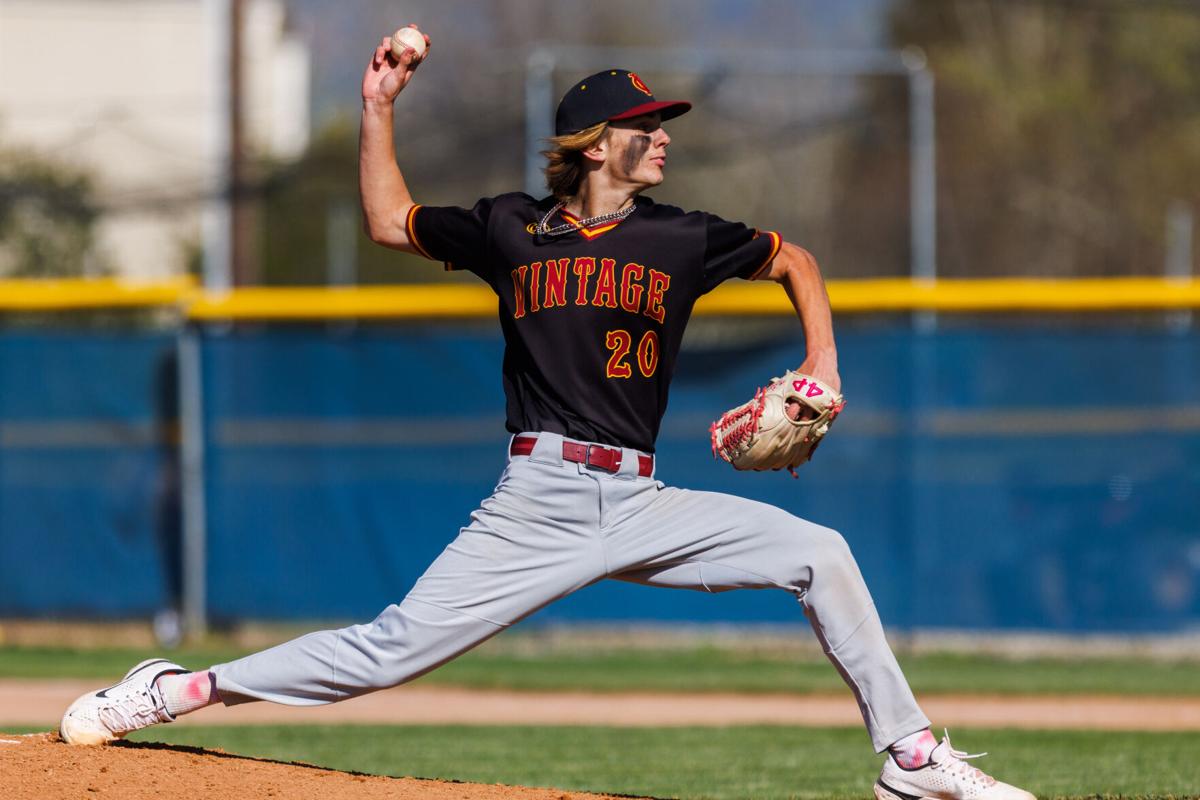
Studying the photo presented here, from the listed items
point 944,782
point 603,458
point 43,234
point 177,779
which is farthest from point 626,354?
point 43,234

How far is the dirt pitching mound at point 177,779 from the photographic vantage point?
14.1ft

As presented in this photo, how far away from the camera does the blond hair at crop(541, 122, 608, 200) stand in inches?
173

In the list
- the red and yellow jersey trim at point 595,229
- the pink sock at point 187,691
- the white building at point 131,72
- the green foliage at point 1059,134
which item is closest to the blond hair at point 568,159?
the red and yellow jersey trim at point 595,229

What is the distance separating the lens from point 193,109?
30.4 metres

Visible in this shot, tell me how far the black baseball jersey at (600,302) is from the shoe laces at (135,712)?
1.18 meters

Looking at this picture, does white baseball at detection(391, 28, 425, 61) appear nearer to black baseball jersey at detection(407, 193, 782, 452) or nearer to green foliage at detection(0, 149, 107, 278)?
black baseball jersey at detection(407, 193, 782, 452)

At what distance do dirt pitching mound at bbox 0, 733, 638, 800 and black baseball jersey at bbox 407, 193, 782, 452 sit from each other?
98cm

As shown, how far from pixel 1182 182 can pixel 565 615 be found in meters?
23.0

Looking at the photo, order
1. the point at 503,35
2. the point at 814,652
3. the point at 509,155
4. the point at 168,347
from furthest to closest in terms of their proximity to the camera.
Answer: the point at 503,35 → the point at 509,155 → the point at 168,347 → the point at 814,652

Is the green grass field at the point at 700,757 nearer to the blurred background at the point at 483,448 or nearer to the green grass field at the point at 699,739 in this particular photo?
the green grass field at the point at 699,739

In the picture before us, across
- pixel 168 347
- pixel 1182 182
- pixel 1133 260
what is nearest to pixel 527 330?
pixel 168 347

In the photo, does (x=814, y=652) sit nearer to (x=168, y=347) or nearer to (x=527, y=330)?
(x=168, y=347)

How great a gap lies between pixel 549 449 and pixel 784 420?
0.59 m

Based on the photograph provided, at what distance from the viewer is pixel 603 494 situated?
4297mm
